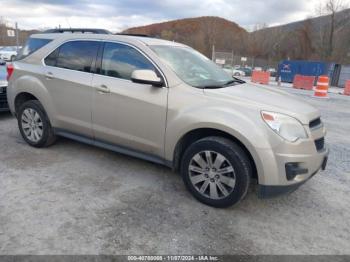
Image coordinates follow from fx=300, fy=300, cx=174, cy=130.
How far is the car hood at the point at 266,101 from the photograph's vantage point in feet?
9.91

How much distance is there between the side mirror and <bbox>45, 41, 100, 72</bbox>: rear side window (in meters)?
0.95

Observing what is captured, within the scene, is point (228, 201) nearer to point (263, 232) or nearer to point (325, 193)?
point (263, 232)

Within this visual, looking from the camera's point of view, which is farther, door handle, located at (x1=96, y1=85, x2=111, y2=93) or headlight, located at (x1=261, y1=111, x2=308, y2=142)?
door handle, located at (x1=96, y1=85, x2=111, y2=93)

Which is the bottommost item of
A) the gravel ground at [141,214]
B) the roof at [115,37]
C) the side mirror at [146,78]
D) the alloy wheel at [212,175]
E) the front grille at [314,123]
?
the gravel ground at [141,214]

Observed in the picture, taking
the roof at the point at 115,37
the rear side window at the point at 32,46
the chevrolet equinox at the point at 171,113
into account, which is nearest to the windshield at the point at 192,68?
the chevrolet equinox at the point at 171,113

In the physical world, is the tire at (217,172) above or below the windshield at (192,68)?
below

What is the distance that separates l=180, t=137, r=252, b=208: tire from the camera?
2971 millimetres

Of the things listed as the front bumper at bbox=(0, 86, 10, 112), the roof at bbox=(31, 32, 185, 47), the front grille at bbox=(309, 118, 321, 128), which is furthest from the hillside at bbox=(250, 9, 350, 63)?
the front bumper at bbox=(0, 86, 10, 112)

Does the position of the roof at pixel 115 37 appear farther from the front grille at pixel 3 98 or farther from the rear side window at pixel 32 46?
the front grille at pixel 3 98

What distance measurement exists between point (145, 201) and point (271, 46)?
178ft

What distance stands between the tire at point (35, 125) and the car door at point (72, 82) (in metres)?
0.29

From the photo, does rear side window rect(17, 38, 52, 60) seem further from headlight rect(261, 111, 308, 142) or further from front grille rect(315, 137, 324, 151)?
front grille rect(315, 137, 324, 151)

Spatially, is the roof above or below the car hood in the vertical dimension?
above

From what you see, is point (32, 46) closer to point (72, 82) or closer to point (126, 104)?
point (72, 82)
